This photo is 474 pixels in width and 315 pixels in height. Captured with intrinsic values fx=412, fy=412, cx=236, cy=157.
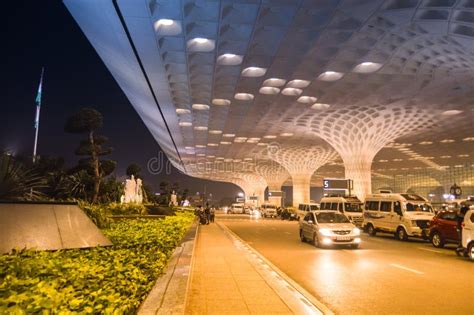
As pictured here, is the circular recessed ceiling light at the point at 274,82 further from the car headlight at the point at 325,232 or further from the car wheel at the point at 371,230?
the car headlight at the point at 325,232

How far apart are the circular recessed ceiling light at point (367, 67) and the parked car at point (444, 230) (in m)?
8.07

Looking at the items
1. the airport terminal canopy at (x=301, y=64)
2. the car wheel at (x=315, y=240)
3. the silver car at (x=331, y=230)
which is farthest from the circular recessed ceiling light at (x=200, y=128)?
the car wheel at (x=315, y=240)

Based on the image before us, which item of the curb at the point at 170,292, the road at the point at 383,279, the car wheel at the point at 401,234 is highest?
the car wheel at the point at 401,234

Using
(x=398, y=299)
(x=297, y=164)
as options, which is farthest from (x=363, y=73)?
(x=297, y=164)

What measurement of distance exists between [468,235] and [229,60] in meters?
13.2

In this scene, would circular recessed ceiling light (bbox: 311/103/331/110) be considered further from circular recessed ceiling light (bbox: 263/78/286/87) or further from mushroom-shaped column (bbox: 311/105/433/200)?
circular recessed ceiling light (bbox: 263/78/286/87)

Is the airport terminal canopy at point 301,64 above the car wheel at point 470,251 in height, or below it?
above

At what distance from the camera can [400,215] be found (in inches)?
873

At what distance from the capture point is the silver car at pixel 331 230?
16.7 m

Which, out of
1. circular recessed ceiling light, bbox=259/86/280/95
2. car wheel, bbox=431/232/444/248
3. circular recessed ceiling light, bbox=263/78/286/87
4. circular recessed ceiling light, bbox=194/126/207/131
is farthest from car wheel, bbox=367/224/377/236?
circular recessed ceiling light, bbox=194/126/207/131

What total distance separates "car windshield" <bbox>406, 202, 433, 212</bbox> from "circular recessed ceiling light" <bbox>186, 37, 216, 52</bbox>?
43.7 ft

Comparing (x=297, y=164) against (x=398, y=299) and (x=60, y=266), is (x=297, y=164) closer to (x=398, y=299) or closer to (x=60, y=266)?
(x=398, y=299)

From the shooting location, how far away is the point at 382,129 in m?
34.8

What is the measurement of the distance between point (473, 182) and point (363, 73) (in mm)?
79678
